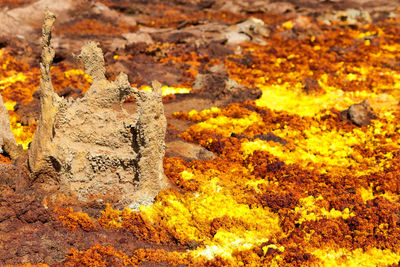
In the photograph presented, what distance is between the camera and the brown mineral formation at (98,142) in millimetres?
10641

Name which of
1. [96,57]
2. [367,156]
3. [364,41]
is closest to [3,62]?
[96,57]

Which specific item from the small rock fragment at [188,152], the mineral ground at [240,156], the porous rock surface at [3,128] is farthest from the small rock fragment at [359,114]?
the porous rock surface at [3,128]

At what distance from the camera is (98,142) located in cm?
1152

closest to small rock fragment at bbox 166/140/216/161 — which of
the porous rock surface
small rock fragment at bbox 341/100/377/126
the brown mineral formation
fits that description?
the brown mineral formation

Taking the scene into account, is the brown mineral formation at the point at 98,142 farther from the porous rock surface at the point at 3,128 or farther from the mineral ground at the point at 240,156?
the porous rock surface at the point at 3,128

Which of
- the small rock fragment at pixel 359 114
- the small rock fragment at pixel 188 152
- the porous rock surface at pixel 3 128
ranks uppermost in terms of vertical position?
the porous rock surface at pixel 3 128

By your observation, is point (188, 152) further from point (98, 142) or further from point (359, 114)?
point (359, 114)

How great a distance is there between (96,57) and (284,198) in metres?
7.18

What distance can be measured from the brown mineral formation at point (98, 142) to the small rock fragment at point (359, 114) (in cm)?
990

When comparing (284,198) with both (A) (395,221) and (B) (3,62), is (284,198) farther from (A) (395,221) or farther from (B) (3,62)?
(B) (3,62)

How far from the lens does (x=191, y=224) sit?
35.1ft

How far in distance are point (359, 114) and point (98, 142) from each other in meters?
11.7

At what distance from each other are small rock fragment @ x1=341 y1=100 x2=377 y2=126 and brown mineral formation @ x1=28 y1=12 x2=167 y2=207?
9902 millimetres

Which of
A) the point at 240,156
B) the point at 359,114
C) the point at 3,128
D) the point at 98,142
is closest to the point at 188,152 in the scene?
the point at 240,156
